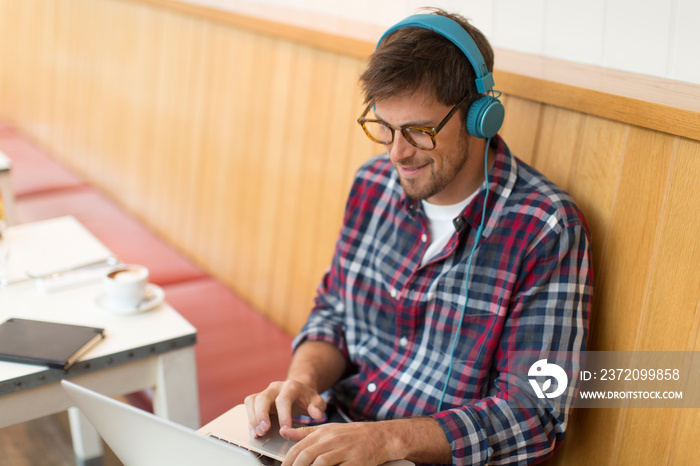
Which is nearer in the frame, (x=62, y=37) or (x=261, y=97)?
(x=261, y=97)

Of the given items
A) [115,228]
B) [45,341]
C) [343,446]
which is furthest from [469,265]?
[115,228]

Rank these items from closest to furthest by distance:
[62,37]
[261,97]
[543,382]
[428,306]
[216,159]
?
[543,382], [428,306], [261,97], [216,159], [62,37]

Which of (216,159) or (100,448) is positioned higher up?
(216,159)

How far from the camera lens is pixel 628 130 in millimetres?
1284

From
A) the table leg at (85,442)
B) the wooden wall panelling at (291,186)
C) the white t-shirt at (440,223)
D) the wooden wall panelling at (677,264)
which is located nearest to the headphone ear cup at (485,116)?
the white t-shirt at (440,223)

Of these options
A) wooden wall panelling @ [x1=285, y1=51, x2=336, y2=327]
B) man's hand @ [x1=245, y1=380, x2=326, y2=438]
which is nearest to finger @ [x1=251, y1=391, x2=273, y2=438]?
man's hand @ [x1=245, y1=380, x2=326, y2=438]

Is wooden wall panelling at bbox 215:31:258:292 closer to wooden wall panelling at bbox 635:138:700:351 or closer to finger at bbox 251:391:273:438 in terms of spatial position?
finger at bbox 251:391:273:438

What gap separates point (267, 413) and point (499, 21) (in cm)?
100

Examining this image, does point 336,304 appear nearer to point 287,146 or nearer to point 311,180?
point 311,180

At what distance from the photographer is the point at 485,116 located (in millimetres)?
1267

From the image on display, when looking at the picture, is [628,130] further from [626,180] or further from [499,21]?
[499,21]

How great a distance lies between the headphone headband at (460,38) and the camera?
1257 millimetres

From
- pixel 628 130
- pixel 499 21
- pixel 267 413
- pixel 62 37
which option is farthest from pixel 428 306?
pixel 62 37

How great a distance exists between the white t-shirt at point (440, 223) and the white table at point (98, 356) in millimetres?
519
